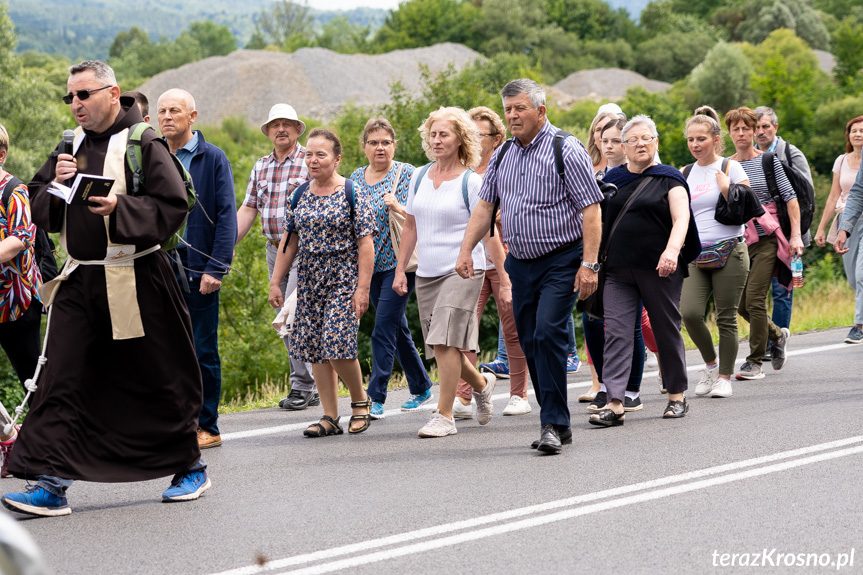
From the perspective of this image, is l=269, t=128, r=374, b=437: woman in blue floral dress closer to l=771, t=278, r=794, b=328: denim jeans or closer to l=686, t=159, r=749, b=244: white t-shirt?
l=686, t=159, r=749, b=244: white t-shirt

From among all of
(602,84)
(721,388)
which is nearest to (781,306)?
(721,388)

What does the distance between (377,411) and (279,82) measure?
81.9 m

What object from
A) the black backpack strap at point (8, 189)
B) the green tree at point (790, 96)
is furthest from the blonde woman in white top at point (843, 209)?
the green tree at point (790, 96)

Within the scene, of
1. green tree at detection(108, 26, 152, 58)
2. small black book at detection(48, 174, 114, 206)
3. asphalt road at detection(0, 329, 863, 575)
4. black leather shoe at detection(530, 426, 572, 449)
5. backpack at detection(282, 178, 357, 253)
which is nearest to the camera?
asphalt road at detection(0, 329, 863, 575)

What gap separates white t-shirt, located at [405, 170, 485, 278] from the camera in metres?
7.69

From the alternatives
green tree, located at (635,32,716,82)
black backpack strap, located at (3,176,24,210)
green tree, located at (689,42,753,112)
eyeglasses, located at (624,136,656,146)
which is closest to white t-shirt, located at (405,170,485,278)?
eyeglasses, located at (624,136,656,146)

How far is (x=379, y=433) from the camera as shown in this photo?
26.0ft

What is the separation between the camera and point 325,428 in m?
7.86

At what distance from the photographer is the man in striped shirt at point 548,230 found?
22.8 feet

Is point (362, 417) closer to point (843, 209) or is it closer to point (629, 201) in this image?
point (629, 201)

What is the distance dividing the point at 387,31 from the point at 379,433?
131 m

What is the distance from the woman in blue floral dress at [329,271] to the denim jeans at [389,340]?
0.70m

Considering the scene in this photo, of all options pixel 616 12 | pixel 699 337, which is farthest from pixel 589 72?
pixel 699 337

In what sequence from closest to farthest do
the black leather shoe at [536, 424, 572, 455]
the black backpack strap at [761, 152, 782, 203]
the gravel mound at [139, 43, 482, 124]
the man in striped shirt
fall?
the black leather shoe at [536, 424, 572, 455]
the man in striped shirt
the black backpack strap at [761, 152, 782, 203]
the gravel mound at [139, 43, 482, 124]
